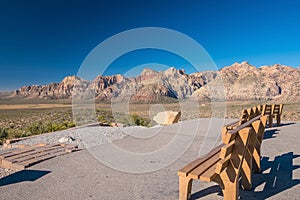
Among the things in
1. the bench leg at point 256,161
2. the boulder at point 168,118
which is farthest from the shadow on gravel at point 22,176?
the boulder at point 168,118

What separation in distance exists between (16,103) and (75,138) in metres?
59.1

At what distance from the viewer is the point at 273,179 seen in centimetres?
373

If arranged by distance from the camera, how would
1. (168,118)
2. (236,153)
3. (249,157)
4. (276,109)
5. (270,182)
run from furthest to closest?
(168,118) → (276,109) → (270,182) → (249,157) → (236,153)

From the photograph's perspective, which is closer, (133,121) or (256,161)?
(256,161)

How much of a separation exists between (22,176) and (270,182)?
3.87 m

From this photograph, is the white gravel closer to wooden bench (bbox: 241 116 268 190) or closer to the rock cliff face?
wooden bench (bbox: 241 116 268 190)

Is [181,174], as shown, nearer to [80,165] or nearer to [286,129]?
[80,165]

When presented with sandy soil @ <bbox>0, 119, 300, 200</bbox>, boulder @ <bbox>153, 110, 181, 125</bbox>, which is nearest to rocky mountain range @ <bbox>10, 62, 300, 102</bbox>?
boulder @ <bbox>153, 110, 181, 125</bbox>

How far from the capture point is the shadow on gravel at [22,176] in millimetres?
3957

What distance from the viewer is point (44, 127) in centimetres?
1123

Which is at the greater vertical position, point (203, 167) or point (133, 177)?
point (203, 167)

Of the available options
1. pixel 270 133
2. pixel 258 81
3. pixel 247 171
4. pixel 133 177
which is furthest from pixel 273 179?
pixel 258 81

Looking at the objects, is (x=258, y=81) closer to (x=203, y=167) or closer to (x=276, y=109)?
(x=276, y=109)

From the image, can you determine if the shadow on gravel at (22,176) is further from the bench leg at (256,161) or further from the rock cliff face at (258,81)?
the rock cliff face at (258,81)
